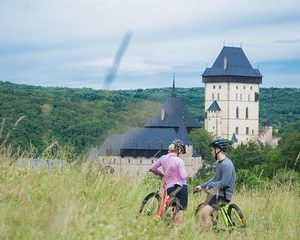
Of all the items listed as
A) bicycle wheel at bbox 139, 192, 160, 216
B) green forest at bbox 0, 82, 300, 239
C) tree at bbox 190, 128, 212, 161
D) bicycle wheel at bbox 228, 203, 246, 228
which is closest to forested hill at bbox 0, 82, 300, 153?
green forest at bbox 0, 82, 300, 239

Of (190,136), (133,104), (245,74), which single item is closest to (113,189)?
(133,104)

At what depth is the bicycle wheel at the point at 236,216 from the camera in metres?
6.00

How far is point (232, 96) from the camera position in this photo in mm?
130250

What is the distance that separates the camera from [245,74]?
5064 inches

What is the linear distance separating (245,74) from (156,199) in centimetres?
12370

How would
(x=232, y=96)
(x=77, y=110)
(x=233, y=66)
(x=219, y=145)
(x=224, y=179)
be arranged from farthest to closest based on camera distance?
(x=232, y=96) < (x=233, y=66) < (x=219, y=145) < (x=224, y=179) < (x=77, y=110)

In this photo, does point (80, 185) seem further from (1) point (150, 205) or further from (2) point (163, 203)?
(2) point (163, 203)

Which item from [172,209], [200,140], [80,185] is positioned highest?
[200,140]

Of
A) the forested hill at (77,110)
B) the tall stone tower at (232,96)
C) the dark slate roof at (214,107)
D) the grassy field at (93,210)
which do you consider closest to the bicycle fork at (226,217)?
the grassy field at (93,210)

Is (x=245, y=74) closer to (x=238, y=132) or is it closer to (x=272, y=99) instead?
(x=238, y=132)

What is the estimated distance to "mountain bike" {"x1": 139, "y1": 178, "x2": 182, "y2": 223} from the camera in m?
5.80

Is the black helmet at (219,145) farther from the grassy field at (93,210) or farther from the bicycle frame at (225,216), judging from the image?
the grassy field at (93,210)

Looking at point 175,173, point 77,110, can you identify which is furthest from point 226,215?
point 77,110

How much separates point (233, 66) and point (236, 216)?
12227 cm
